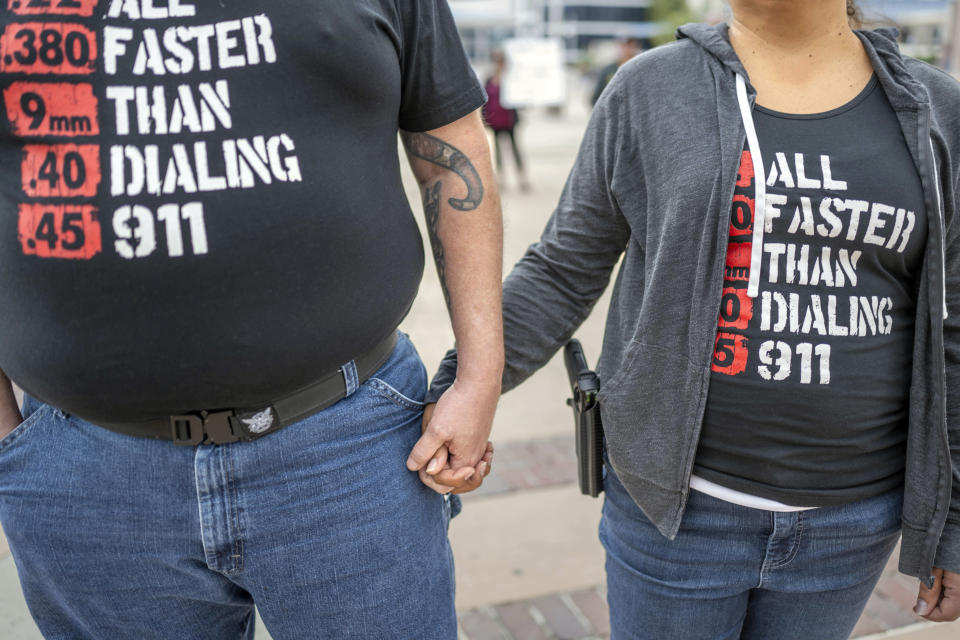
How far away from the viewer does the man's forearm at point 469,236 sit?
4.74ft

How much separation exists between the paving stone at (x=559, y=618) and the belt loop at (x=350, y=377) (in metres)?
1.66

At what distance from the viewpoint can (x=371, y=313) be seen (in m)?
1.29

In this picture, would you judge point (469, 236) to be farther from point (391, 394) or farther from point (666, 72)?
point (666, 72)

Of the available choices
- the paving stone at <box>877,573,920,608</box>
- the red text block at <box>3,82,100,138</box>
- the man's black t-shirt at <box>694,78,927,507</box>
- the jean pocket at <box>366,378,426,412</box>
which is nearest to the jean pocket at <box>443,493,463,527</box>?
the jean pocket at <box>366,378,426,412</box>

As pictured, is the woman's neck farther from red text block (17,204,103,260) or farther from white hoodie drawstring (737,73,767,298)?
red text block (17,204,103,260)

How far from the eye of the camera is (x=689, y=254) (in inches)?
56.0

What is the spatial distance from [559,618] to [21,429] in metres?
1.92

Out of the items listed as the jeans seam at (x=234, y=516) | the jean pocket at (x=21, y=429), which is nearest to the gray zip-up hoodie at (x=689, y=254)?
the jeans seam at (x=234, y=516)

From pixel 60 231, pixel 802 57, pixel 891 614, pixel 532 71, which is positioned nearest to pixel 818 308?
pixel 802 57

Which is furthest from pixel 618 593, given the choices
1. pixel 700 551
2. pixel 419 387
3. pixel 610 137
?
pixel 610 137

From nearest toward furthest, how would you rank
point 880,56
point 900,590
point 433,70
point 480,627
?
point 433,70 → point 880,56 → point 480,627 → point 900,590

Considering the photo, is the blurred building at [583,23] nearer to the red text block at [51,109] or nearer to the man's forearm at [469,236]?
the man's forearm at [469,236]

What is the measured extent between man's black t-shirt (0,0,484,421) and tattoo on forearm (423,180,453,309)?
9.6 inches

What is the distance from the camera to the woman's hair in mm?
1585
